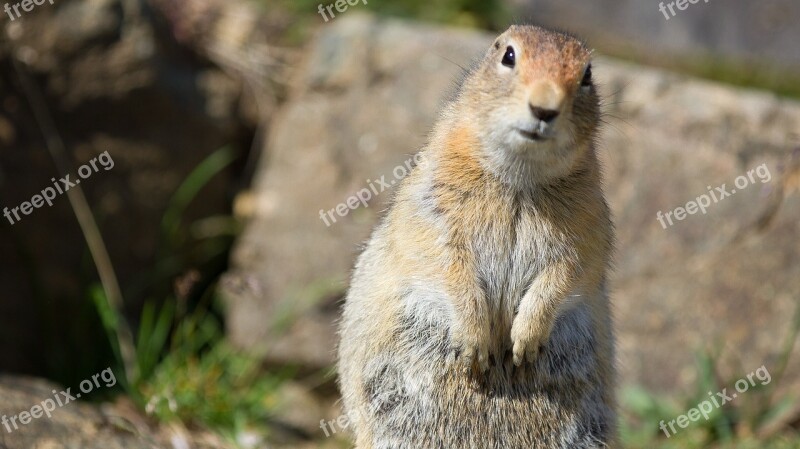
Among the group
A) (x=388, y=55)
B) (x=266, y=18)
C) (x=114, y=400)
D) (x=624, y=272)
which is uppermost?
(x=266, y=18)

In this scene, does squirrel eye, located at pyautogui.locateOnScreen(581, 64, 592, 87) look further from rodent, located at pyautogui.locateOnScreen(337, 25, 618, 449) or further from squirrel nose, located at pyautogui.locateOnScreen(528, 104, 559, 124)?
squirrel nose, located at pyautogui.locateOnScreen(528, 104, 559, 124)

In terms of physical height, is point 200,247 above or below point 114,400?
above

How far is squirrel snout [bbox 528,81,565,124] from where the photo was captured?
163 inches

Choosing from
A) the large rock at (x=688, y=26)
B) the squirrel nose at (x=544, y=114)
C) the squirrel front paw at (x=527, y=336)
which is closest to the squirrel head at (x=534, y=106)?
the squirrel nose at (x=544, y=114)

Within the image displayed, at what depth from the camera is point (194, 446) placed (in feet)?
21.5

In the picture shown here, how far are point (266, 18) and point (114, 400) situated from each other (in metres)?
4.82

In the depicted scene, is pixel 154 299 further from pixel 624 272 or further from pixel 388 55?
pixel 624 272

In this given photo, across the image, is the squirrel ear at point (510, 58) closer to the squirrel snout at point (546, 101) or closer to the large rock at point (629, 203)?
the squirrel snout at point (546, 101)

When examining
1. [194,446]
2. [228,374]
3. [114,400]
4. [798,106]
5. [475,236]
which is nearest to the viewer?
[475,236]

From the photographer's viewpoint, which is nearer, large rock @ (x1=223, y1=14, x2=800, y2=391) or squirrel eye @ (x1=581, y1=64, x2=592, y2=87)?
squirrel eye @ (x1=581, y1=64, x2=592, y2=87)

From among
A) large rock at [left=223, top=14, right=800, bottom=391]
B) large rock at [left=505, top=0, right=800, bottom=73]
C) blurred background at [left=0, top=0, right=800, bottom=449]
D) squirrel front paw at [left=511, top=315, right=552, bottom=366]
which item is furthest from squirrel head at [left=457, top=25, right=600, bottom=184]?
large rock at [left=505, top=0, right=800, bottom=73]

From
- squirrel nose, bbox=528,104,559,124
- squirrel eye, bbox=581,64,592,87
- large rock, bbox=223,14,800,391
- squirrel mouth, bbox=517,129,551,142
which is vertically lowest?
large rock, bbox=223,14,800,391

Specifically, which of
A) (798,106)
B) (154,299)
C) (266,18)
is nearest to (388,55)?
(266,18)

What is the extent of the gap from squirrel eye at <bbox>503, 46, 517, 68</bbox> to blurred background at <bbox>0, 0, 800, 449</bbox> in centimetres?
280
